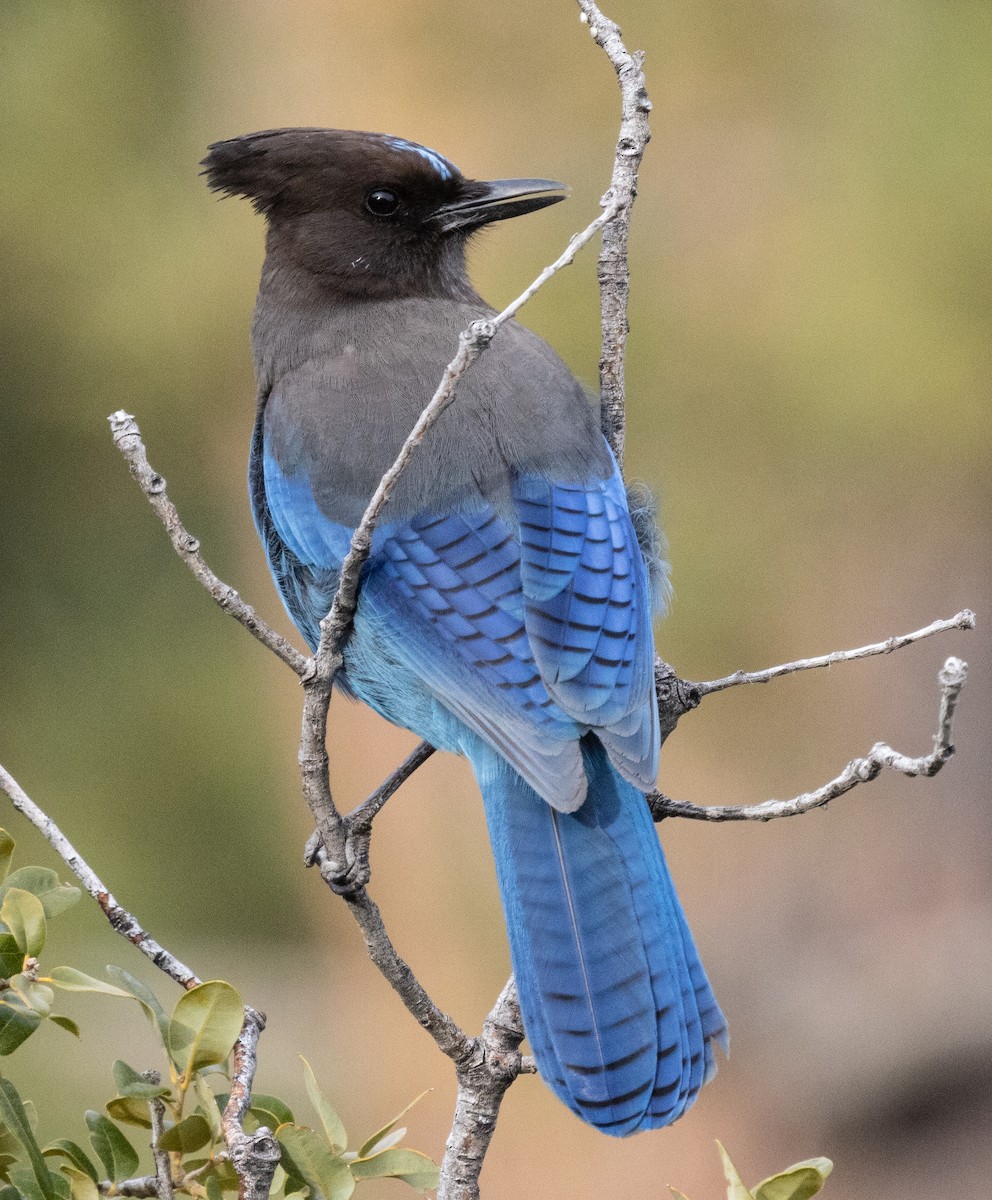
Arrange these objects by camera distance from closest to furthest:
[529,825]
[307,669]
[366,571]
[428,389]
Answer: [307,669]
[529,825]
[366,571]
[428,389]

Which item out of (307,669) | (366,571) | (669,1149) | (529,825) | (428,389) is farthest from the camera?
(669,1149)

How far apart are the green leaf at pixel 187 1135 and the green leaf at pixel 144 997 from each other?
0.08 metres

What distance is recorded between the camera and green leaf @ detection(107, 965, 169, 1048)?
1.61 metres

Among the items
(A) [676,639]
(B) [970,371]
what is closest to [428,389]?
(A) [676,639]

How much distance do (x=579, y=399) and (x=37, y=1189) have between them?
140cm

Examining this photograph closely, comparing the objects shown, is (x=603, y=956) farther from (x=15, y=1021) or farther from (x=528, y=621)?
(x=15, y=1021)

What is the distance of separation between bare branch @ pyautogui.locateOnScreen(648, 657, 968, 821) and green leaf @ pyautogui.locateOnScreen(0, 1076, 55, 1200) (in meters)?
0.81

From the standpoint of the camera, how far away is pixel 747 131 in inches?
224

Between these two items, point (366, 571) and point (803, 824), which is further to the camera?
point (803, 824)

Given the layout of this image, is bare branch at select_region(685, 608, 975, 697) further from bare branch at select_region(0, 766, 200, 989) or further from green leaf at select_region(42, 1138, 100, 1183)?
green leaf at select_region(42, 1138, 100, 1183)

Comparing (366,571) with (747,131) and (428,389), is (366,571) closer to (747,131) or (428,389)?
(428,389)

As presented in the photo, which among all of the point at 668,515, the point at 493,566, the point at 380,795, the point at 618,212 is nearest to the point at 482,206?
the point at 618,212

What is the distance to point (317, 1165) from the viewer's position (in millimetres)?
1586

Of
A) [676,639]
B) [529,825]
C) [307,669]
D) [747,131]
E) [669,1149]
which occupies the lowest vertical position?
[669,1149]
